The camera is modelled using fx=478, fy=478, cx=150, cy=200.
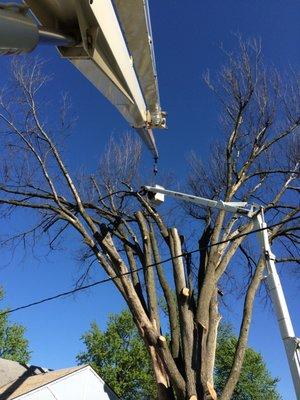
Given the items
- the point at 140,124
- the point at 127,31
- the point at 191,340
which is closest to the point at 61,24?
the point at 127,31

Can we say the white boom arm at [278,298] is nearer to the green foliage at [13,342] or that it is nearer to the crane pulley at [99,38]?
the crane pulley at [99,38]

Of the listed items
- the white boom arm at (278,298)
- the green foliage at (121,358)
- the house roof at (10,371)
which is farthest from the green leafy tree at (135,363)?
the white boom arm at (278,298)

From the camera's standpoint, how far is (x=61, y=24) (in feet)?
10.3

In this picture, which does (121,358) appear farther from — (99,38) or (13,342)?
(99,38)

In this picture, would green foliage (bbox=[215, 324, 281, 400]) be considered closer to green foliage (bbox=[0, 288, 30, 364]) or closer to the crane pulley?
green foliage (bbox=[0, 288, 30, 364])

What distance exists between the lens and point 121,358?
126 feet

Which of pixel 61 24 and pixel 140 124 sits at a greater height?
pixel 140 124

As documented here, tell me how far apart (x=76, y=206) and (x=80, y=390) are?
8570mm

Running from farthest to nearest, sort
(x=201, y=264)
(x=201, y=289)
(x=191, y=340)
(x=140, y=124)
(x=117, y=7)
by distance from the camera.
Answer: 1. (x=201, y=264)
2. (x=201, y=289)
3. (x=191, y=340)
4. (x=140, y=124)
5. (x=117, y=7)

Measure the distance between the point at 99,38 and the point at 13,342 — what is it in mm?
39744

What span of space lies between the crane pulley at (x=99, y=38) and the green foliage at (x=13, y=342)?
37316 mm

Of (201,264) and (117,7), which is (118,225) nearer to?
(201,264)

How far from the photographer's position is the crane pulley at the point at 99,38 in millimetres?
2622

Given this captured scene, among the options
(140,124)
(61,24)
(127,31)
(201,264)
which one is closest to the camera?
(61,24)
